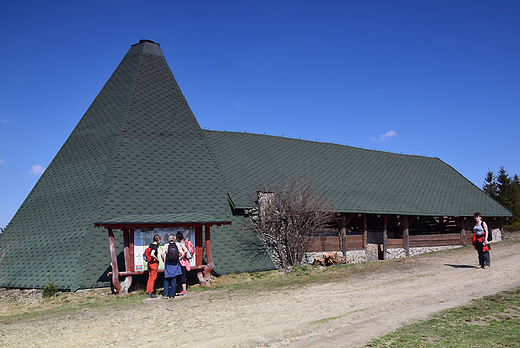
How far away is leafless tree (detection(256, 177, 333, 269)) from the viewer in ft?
50.2

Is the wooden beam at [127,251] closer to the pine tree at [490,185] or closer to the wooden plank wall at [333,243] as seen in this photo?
the wooden plank wall at [333,243]

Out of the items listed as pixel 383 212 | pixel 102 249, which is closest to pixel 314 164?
pixel 383 212

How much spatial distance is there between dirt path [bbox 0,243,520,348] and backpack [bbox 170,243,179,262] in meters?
1.04

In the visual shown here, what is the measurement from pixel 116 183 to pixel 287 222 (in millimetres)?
6437

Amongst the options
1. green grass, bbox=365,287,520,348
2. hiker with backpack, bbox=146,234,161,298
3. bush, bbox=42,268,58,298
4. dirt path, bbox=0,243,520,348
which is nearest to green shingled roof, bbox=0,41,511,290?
bush, bbox=42,268,58,298

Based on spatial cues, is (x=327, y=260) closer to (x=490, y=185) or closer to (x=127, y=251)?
(x=127, y=251)

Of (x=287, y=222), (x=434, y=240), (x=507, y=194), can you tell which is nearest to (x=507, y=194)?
(x=507, y=194)

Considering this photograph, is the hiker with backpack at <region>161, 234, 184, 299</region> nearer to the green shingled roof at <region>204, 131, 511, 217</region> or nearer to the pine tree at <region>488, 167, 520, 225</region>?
the green shingled roof at <region>204, 131, 511, 217</region>

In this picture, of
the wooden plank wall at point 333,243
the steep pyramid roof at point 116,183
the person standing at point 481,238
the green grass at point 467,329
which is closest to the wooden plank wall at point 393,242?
the wooden plank wall at point 333,243

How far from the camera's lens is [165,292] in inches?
418

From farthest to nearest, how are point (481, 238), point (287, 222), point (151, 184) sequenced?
1. point (287, 222)
2. point (151, 184)
3. point (481, 238)

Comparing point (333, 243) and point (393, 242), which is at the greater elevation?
point (333, 243)

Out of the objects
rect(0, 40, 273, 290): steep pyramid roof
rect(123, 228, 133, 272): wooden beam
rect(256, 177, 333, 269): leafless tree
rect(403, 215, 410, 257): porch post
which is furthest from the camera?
rect(403, 215, 410, 257): porch post

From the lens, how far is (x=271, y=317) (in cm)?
796
